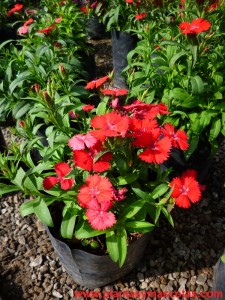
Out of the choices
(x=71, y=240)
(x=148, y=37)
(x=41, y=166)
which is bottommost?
(x=71, y=240)

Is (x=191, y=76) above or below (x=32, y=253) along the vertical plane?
above

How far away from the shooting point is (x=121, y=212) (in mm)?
1275

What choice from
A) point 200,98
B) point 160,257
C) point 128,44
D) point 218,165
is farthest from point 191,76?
point 128,44

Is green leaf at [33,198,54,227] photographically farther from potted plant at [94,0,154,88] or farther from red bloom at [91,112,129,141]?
potted plant at [94,0,154,88]

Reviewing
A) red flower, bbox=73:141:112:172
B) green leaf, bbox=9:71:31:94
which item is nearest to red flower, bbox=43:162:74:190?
red flower, bbox=73:141:112:172

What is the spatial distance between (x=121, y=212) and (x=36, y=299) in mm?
741

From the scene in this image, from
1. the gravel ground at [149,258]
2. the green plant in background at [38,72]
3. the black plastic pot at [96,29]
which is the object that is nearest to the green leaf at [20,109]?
the green plant in background at [38,72]

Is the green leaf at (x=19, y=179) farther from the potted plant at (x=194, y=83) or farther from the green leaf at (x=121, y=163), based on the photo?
the potted plant at (x=194, y=83)

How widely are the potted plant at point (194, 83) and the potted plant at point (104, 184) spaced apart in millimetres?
238

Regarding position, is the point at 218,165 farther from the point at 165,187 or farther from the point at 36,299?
the point at 36,299

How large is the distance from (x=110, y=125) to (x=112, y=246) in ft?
1.69

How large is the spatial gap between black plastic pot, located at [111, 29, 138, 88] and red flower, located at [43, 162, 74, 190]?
2005 mm

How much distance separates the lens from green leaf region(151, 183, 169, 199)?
1.24 meters

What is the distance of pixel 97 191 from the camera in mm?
1026
